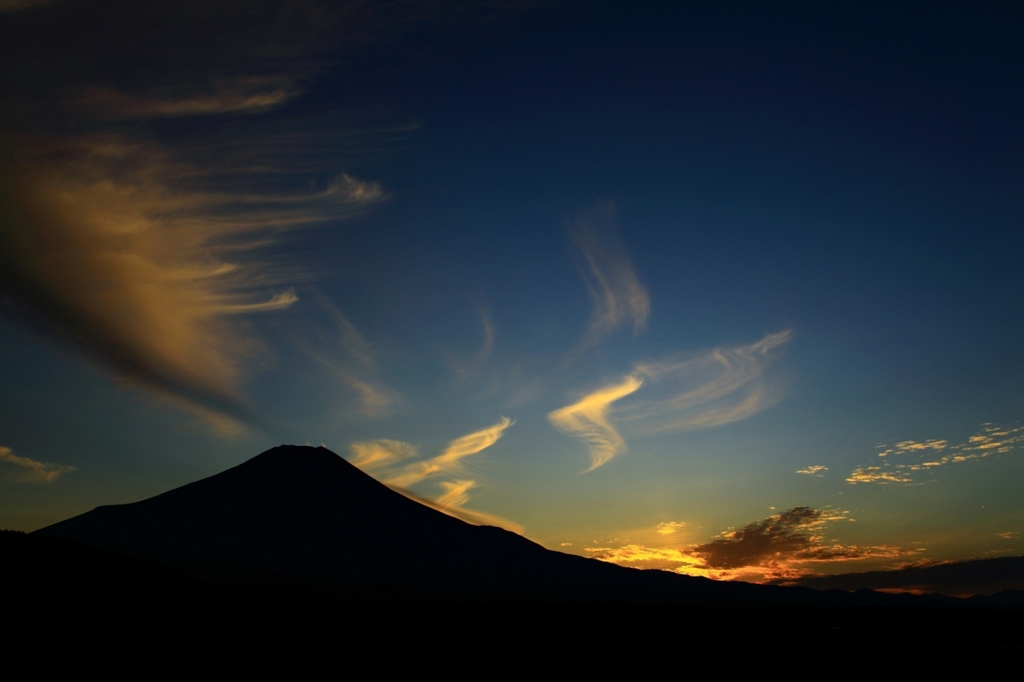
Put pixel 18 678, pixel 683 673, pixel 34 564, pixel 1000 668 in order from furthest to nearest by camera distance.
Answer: pixel 34 564, pixel 1000 668, pixel 683 673, pixel 18 678

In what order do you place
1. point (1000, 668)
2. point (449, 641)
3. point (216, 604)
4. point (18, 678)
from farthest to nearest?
point (216, 604) < point (449, 641) < point (1000, 668) < point (18, 678)

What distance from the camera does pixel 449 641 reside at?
190ft

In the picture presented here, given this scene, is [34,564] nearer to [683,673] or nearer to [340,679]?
[340,679]

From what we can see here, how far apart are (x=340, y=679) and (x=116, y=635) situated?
116ft

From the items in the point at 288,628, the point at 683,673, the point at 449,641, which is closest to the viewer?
the point at 683,673

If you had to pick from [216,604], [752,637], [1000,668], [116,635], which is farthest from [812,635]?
[216,604]

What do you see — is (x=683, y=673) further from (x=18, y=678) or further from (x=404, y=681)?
(x=18, y=678)

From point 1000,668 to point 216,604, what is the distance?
326ft

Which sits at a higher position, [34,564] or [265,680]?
[34,564]

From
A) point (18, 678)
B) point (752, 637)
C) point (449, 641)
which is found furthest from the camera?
point (752, 637)

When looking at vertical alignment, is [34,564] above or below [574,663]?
above

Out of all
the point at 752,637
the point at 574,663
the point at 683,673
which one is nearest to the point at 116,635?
the point at 574,663

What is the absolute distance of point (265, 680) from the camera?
3484cm

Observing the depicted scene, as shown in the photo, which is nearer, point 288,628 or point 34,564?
point 288,628
